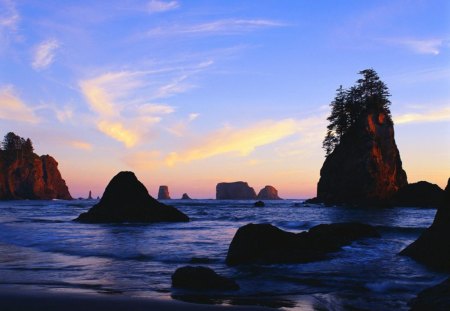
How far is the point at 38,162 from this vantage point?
511 ft

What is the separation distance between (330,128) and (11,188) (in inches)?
4681

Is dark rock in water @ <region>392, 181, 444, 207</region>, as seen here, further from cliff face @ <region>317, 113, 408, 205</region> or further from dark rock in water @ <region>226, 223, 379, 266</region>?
dark rock in water @ <region>226, 223, 379, 266</region>

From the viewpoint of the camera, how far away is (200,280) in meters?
8.80

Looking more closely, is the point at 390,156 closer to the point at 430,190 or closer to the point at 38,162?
the point at 430,190

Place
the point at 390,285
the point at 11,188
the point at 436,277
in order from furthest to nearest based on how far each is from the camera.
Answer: the point at 11,188
the point at 436,277
the point at 390,285

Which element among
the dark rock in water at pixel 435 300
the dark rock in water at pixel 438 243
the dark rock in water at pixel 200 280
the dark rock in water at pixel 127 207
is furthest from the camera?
the dark rock in water at pixel 127 207

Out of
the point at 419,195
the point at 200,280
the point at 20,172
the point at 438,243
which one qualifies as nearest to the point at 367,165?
the point at 419,195

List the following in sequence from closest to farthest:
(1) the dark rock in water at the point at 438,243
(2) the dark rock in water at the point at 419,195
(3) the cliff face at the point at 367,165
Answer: (1) the dark rock in water at the point at 438,243
(2) the dark rock in water at the point at 419,195
(3) the cliff face at the point at 367,165

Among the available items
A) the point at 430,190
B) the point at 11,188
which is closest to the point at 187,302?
the point at 430,190

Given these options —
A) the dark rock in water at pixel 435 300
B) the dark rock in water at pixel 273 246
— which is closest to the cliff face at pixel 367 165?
the dark rock in water at pixel 273 246

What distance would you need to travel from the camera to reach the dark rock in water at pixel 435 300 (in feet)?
20.6

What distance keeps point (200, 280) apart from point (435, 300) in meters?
4.60

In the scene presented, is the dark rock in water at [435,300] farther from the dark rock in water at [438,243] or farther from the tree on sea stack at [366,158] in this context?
the tree on sea stack at [366,158]

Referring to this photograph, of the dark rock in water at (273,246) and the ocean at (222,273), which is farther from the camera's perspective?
the dark rock in water at (273,246)
